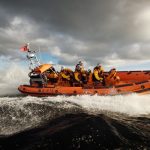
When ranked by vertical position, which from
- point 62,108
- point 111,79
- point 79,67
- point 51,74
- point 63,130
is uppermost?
point 79,67

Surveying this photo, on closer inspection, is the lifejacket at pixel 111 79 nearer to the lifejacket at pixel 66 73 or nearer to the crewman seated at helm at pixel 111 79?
the crewman seated at helm at pixel 111 79

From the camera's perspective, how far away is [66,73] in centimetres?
1781

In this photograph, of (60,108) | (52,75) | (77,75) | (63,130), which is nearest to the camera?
(63,130)

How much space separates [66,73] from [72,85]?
0.91 meters

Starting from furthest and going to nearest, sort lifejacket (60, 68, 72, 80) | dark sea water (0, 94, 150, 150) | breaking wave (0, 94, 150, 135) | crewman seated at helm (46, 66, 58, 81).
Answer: crewman seated at helm (46, 66, 58, 81), lifejacket (60, 68, 72, 80), breaking wave (0, 94, 150, 135), dark sea water (0, 94, 150, 150)

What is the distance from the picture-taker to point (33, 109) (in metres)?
11.6

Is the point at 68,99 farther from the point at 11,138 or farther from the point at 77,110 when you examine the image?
the point at 11,138

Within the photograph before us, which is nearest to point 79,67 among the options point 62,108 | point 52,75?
point 52,75

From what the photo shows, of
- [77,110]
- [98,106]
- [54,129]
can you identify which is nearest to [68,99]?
[98,106]

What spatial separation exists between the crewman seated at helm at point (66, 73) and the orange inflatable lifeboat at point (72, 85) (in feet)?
0.42

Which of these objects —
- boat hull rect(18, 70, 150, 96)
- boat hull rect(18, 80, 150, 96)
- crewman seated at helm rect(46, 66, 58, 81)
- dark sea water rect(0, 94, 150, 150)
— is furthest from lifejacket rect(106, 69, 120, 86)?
dark sea water rect(0, 94, 150, 150)

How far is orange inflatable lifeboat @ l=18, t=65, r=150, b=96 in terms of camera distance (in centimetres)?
1641

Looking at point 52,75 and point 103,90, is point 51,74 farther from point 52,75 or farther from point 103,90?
point 103,90

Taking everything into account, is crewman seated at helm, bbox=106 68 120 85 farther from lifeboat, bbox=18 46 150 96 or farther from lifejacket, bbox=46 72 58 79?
lifejacket, bbox=46 72 58 79
